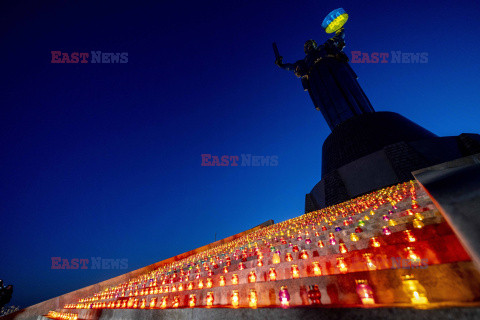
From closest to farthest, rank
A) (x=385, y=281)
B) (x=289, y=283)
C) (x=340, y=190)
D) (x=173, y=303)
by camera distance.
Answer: (x=385, y=281), (x=289, y=283), (x=173, y=303), (x=340, y=190)

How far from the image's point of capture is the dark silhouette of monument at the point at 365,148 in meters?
19.1

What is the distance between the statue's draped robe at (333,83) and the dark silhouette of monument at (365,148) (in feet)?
0.53

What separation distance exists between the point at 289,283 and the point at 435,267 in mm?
1985

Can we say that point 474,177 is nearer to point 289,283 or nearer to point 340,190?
point 289,283

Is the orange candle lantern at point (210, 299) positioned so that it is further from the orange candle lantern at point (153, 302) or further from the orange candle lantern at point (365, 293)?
the orange candle lantern at point (365, 293)

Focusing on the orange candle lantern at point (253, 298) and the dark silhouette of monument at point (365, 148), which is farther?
the dark silhouette of monument at point (365, 148)

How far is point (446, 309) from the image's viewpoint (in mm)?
1842

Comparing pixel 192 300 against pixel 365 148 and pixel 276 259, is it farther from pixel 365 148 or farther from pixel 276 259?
pixel 365 148

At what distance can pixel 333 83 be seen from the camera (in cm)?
3825

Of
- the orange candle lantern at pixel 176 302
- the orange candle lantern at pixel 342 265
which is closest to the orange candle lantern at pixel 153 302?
the orange candle lantern at pixel 176 302

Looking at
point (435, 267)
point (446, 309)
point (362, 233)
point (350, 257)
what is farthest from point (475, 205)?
point (362, 233)

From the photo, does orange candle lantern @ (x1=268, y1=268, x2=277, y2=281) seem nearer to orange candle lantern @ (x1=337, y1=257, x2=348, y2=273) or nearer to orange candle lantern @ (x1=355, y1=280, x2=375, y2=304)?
orange candle lantern @ (x1=337, y1=257, x2=348, y2=273)

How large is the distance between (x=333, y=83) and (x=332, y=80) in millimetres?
799

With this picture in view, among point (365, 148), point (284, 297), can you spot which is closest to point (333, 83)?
point (365, 148)
